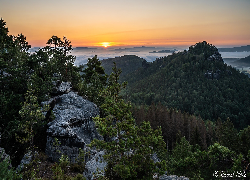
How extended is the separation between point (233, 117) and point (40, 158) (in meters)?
164

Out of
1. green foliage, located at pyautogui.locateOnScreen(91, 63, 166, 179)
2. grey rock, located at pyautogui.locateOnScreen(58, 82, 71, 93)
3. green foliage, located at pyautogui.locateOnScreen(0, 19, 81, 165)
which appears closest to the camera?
green foliage, located at pyautogui.locateOnScreen(91, 63, 166, 179)

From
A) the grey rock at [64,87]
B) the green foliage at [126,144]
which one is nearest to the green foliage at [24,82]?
the grey rock at [64,87]

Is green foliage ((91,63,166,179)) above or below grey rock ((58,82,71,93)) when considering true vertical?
below

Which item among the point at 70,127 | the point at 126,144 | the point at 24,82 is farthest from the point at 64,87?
the point at 126,144

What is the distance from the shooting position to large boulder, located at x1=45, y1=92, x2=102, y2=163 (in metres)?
19.3

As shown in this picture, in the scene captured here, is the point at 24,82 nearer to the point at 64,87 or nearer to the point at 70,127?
the point at 64,87

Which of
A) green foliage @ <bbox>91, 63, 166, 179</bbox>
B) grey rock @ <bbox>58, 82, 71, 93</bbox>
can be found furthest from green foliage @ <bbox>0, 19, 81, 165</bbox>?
green foliage @ <bbox>91, 63, 166, 179</bbox>

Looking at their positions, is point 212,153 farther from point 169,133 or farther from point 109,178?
point 169,133

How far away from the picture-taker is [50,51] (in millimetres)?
31062

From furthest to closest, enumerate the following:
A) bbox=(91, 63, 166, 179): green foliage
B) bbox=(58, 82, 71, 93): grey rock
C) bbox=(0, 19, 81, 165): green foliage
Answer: bbox=(58, 82, 71, 93): grey rock < bbox=(0, 19, 81, 165): green foliage < bbox=(91, 63, 166, 179): green foliage

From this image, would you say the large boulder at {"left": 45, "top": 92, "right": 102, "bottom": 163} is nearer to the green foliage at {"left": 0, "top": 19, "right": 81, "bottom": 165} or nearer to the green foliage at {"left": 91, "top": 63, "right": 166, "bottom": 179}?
the green foliage at {"left": 0, "top": 19, "right": 81, "bottom": 165}

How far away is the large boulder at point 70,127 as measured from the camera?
19281mm

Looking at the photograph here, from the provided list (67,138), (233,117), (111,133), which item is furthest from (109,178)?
(233,117)

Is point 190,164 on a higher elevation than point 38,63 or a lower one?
lower
